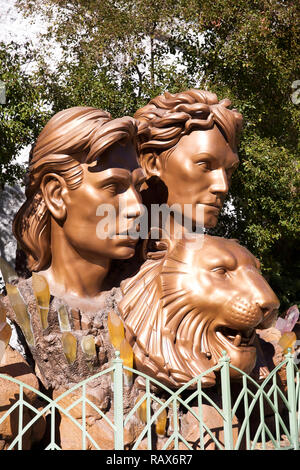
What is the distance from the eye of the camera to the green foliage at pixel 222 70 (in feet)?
21.9

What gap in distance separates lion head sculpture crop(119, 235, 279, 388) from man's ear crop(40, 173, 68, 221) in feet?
2.13

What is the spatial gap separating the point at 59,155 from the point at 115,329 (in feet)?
3.46

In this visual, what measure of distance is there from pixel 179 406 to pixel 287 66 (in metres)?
4.46

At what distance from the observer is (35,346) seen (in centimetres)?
399

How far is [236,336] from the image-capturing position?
409 cm

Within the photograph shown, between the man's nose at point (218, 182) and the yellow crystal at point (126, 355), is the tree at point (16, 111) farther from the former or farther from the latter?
the yellow crystal at point (126, 355)

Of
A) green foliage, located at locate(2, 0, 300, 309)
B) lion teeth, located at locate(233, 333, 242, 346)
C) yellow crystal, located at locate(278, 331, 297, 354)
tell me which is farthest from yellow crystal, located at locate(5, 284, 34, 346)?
green foliage, located at locate(2, 0, 300, 309)

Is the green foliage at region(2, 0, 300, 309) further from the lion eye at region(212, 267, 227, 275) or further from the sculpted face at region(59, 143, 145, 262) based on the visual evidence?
the lion eye at region(212, 267, 227, 275)

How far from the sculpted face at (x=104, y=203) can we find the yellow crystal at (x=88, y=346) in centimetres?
51

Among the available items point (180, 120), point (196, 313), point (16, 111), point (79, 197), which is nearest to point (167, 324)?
point (196, 313)

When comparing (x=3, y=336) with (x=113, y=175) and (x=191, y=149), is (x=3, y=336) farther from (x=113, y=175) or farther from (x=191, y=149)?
(x=191, y=149)
